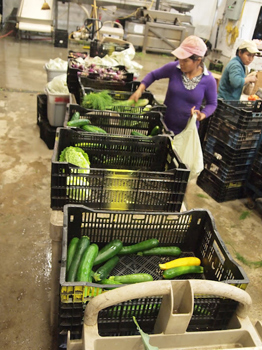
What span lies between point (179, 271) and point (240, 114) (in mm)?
2609

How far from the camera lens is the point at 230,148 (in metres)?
4.01

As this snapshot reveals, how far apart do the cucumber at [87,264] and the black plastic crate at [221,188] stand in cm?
284

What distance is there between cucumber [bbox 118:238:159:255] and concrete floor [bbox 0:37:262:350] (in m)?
0.99

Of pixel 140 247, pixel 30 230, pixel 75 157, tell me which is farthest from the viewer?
pixel 30 230

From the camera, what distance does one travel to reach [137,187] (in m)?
2.12

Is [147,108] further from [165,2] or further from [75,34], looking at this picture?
[165,2]

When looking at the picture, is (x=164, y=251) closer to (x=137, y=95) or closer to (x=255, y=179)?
(x=137, y=95)

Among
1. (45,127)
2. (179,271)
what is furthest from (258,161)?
(45,127)

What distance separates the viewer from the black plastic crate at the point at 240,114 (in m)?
3.80

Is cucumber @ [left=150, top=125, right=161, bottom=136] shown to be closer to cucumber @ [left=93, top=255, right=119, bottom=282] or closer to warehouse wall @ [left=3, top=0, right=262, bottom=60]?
cucumber @ [left=93, top=255, right=119, bottom=282]

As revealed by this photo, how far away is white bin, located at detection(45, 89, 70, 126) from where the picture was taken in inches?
183

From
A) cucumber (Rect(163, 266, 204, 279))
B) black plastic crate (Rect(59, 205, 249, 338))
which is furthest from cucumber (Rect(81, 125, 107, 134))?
cucumber (Rect(163, 266, 204, 279))

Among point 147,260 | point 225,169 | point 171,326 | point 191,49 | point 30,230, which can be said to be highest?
point 191,49

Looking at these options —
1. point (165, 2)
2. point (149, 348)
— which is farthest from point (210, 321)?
point (165, 2)
